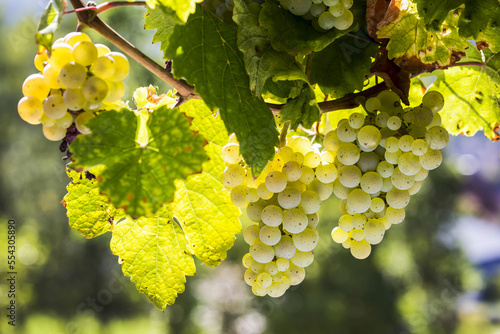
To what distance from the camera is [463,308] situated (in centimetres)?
525

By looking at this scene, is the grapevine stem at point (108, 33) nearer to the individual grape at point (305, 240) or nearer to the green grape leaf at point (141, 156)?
the green grape leaf at point (141, 156)

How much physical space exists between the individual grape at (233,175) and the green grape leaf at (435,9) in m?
0.15

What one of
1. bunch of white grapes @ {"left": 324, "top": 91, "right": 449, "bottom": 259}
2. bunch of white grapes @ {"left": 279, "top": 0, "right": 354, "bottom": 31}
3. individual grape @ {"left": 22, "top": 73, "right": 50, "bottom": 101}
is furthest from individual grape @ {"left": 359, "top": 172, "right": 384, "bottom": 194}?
individual grape @ {"left": 22, "top": 73, "right": 50, "bottom": 101}

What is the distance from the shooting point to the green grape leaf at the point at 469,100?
0.40m

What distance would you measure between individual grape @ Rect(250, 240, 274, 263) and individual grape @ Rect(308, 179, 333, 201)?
0.05 m

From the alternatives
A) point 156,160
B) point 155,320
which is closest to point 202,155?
point 156,160

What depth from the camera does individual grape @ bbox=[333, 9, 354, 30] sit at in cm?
27

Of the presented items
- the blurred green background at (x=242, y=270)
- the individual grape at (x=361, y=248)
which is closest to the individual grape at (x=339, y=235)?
the individual grape at (x=361, y=248)

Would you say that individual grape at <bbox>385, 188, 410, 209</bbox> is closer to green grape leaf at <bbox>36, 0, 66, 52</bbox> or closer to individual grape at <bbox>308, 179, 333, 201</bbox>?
individual grape at <bbox>308, 179, 333, 201</bbox>

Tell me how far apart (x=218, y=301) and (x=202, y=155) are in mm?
4427

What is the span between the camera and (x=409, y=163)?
31 centimetres

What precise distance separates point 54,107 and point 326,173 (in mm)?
174

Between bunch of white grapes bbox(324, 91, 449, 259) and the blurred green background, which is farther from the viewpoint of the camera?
the blurred green background

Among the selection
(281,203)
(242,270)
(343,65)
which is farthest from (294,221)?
(242,270)
